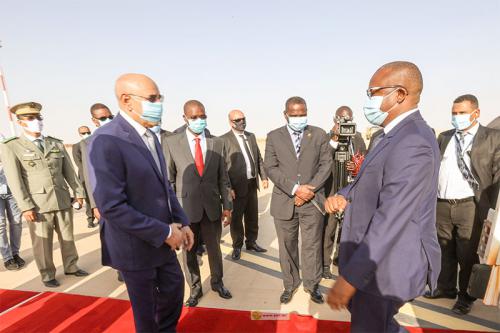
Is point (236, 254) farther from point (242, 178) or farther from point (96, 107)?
point (96, 107)

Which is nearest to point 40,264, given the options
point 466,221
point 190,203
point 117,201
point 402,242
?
point 190,203

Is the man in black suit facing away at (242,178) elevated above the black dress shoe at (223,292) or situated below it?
above

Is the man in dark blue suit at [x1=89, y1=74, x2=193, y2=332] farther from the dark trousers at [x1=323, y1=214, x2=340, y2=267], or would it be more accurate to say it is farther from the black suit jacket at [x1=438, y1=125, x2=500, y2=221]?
the black suit jacket at [x1=438, y1=125, x2=500, y2=221]

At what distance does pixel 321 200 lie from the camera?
300 centimetres

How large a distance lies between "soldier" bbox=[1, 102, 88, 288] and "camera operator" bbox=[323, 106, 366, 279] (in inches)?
139

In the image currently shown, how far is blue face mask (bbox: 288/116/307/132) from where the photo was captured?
3.03 m

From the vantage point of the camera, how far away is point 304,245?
3.04 metres

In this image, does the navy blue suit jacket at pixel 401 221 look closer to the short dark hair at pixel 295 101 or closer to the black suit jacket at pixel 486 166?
the short dark hair at pixel 295 101

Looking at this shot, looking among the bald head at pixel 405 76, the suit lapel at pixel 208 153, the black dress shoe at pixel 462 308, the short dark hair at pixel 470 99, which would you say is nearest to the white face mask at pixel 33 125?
the suit lapel at pixel 208 153

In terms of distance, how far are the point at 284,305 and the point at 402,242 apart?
205 cm

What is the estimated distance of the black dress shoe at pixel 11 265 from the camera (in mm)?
4152

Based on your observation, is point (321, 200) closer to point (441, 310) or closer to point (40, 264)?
point (441, 310)

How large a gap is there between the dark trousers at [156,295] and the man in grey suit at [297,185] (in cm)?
135

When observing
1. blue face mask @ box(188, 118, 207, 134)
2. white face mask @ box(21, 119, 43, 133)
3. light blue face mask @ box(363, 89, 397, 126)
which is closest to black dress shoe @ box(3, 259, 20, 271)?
white face mask @ box(21, 119, 43, 133)
